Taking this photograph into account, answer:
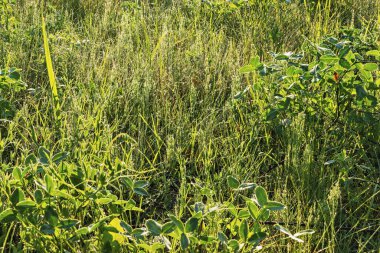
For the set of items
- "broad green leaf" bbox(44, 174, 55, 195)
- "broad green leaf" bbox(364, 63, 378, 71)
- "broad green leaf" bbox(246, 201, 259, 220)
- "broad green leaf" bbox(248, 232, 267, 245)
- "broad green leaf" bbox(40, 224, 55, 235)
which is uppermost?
"broad green leaf" bbox(364, 63, 378, 71)

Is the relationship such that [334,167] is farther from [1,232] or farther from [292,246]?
[1,232]

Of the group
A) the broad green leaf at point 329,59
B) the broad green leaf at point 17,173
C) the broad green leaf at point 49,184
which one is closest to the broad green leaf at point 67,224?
the broad green leaf at point 49,184

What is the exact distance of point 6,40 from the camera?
3494 mm

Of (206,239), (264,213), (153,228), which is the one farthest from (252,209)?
(153,228)

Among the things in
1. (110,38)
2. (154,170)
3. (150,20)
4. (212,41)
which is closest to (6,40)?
(110,38)

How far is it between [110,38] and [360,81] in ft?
6.17

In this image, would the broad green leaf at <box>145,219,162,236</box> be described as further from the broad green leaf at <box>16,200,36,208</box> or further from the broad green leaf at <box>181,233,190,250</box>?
the broad green leaf at <box>16,200,36,208</box>

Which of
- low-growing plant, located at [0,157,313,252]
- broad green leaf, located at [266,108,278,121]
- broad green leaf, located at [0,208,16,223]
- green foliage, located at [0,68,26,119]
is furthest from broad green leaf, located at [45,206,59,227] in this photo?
broad green leaf, located at [266,108,278,121]

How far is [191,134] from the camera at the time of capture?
2730 millimetres

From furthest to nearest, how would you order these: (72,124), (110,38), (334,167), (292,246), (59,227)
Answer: (110,38) → (72,124) → (334,167) → (292,246) → (59,227)

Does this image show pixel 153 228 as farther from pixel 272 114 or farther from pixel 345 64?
pixel 345 64

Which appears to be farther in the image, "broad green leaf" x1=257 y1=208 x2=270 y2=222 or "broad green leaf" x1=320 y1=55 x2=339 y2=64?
"broad green leaf" x1=320 y1=55 x2=339 y2=64

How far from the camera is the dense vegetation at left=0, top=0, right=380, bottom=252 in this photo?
6.39 feet

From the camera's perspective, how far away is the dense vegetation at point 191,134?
1.95 meters
